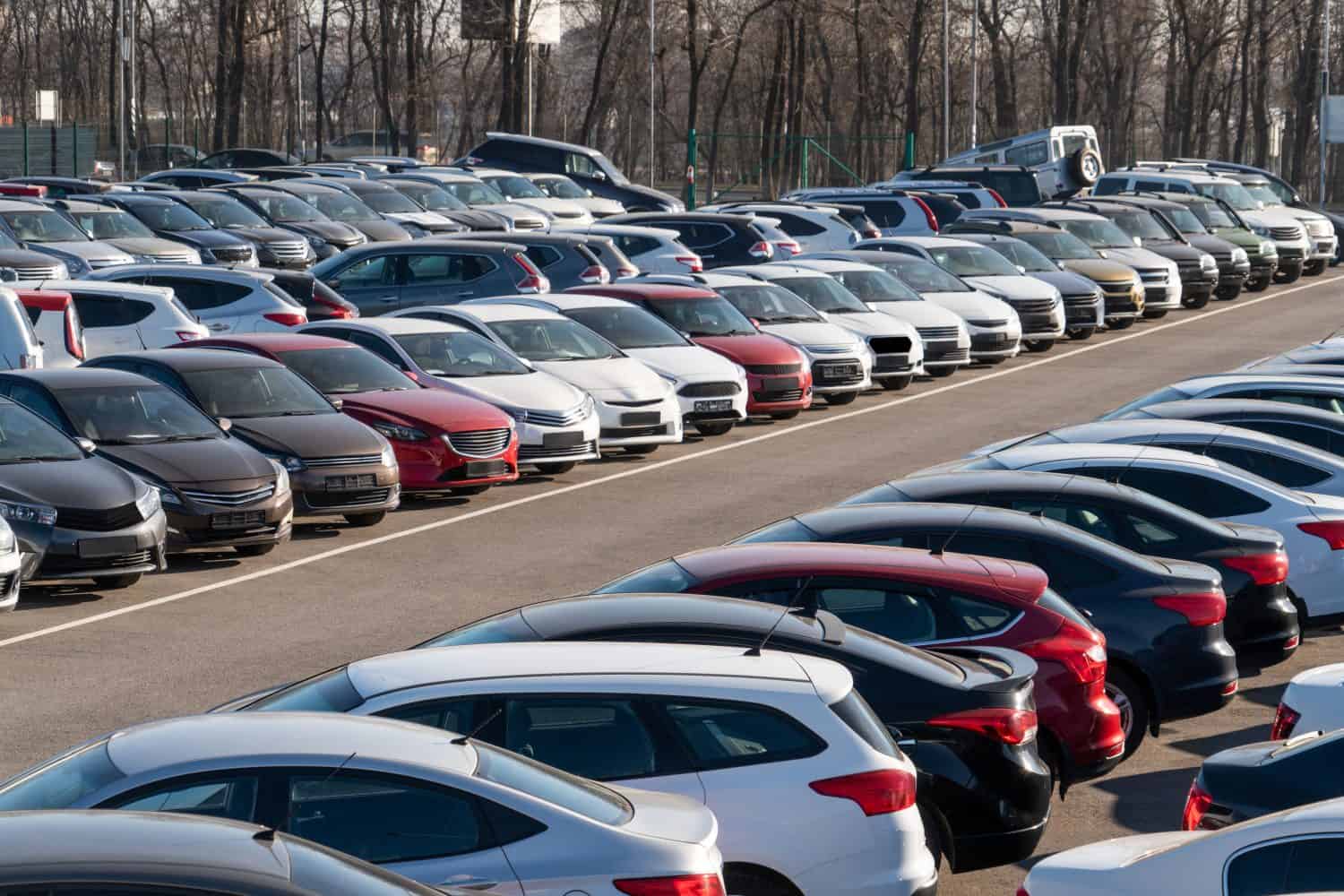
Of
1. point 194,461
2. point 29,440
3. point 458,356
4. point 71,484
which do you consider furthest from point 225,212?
point 71,484

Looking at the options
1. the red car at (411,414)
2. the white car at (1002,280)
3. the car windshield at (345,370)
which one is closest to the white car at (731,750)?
the red car at (411,414)

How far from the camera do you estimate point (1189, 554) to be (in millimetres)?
11289

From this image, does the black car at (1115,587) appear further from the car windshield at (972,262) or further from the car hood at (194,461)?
the car windshield at (972,262)

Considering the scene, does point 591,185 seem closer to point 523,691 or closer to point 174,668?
point 174,668

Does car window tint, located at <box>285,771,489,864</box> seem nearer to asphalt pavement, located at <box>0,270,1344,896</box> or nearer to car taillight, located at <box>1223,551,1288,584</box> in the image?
asphalt pavement, located at <box>0,270,1344,896</box>

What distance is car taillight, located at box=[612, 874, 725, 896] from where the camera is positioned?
5.58m

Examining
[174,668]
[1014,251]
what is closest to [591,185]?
[1014,251]

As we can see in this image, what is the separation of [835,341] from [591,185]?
22926 mm

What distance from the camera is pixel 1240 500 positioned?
12.5 meters

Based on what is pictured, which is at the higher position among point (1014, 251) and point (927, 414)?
point (1014, 251)

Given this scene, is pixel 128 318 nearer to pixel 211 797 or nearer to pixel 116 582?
pixel 116 582

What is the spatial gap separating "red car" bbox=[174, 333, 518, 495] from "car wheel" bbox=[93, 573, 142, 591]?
391 centimetres

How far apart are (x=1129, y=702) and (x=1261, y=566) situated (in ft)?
5.58

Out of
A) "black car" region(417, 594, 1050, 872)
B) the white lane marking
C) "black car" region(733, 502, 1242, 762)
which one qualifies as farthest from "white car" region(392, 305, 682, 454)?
"black car" region(417, 594, 1050, 872)
